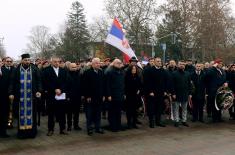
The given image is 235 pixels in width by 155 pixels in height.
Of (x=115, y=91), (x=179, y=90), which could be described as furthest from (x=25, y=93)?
(x=179, y=90)

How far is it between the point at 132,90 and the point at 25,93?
10.6 feet

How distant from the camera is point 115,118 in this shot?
38.1 ft

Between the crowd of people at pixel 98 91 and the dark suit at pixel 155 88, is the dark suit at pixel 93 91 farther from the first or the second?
the dark suit at pixel 155 88

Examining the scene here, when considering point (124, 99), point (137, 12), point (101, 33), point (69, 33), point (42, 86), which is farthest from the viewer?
point (69, 33)

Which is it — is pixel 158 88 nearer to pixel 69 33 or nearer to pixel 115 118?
pixel 115 118

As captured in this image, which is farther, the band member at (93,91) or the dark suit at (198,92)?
the dark suit at (198,92)

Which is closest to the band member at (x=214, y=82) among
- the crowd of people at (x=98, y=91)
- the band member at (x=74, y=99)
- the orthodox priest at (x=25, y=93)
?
the crowd of people at (x=98, y=91)

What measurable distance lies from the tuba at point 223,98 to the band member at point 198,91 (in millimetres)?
464

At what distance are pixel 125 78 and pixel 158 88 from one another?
1.09 metres

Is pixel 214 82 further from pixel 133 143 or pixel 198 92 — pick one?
pixel 133 143

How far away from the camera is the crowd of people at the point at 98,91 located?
1052cm

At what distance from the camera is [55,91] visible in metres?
10.8

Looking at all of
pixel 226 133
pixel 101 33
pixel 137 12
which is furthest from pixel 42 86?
pixel 101 33

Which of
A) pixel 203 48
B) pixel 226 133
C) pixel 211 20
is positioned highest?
pixel 211 20
